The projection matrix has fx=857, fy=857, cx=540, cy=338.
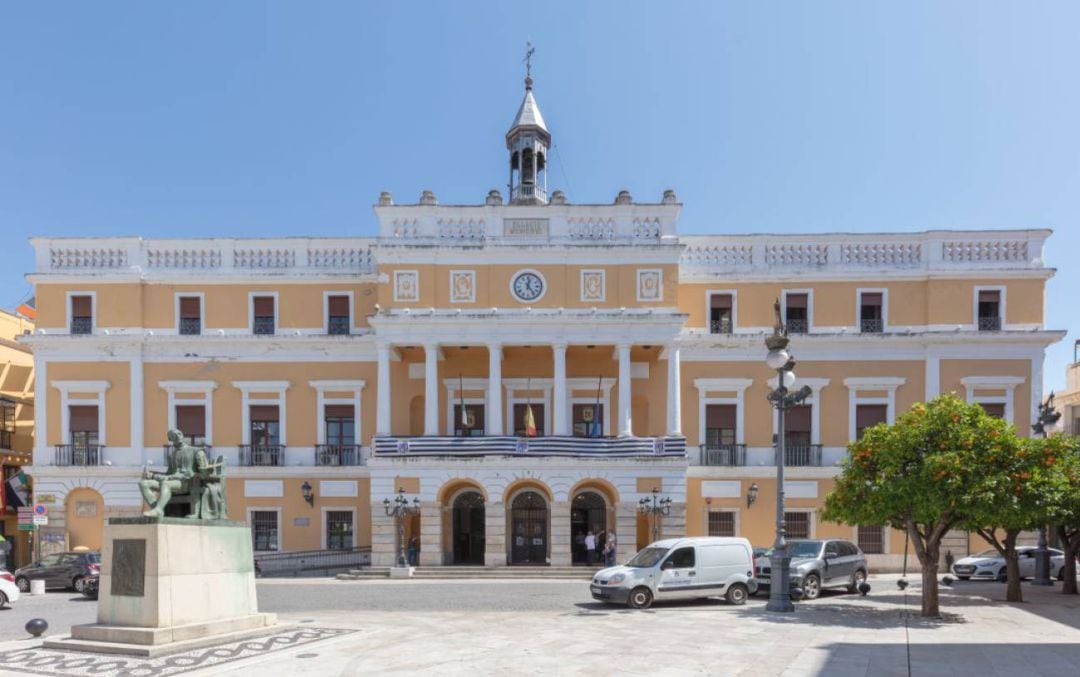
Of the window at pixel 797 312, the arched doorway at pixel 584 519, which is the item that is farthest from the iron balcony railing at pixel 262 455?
the window at pixel 797 312

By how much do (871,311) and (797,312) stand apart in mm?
2767

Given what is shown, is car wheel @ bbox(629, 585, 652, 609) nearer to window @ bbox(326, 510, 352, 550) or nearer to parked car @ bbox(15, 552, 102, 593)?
window @ bbox(326, 510, 352, 550)

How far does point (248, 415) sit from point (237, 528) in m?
17.7

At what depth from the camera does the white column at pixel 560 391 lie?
30.7m

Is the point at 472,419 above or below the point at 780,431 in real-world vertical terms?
below

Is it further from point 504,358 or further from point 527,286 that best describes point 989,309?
point 504,358

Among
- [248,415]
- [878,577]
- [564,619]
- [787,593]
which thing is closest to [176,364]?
[248,415]

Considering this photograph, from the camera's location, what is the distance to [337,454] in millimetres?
33062

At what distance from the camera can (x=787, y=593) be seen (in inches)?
716

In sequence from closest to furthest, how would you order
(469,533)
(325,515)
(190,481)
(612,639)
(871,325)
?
(612,639)
(190,481)
(469,533)
(871,325)
(325,515)

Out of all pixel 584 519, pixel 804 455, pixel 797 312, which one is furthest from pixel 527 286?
pixel 804 455

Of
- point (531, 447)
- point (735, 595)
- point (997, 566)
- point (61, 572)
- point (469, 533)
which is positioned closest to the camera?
point (735, 595)

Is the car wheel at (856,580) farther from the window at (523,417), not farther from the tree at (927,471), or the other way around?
the window at (523,417)

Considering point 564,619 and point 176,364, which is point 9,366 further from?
point 564,619
